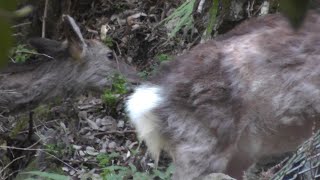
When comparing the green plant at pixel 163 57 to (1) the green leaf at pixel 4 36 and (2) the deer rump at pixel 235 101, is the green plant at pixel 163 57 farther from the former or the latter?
(1) the green leaf at pixel 4 36

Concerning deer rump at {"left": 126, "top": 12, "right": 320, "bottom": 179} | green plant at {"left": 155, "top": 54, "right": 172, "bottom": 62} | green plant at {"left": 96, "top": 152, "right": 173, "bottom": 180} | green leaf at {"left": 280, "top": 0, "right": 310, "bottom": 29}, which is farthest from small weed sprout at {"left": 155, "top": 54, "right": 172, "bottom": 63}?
green leaf at {"left": 280, "top": 0, "right": 310, "bottom": 29}

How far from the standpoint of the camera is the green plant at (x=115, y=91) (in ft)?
27.7

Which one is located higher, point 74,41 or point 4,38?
point 4,38

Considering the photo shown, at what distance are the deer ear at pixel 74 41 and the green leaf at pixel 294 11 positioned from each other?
804cm

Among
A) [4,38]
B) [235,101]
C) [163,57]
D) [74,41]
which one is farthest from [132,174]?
[4,38]

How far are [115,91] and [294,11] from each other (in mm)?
8170

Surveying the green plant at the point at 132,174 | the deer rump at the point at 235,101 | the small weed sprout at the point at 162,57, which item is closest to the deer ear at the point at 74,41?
the small weed sprout at the point at 162,57

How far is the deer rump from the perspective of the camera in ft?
15.1

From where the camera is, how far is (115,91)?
8.61 meters

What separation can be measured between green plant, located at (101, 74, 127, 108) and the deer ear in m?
0.59

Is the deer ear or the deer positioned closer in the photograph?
the deer

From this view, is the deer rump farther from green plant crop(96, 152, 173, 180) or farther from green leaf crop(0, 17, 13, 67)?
green leaf crop(0, 17, 13, 67)

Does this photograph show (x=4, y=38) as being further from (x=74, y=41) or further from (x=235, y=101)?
(x=74, y=41)

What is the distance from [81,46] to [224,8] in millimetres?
2400
